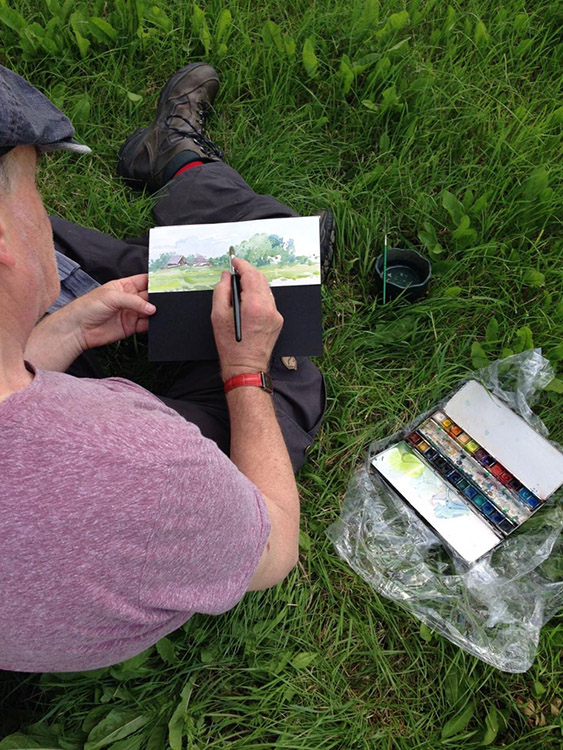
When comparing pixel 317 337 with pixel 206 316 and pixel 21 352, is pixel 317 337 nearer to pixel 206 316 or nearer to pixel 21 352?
pixel 206 316

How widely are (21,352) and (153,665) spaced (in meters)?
1.16

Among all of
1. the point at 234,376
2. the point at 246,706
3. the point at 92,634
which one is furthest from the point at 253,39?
the point at 246,706

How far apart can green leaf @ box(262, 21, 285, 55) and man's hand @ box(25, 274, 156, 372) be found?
1214 millimetres

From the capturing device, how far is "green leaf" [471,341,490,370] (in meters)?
1.97

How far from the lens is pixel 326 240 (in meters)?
2.05

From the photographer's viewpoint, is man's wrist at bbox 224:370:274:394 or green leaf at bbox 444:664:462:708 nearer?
man's wrist at bbox 224:370:274:394

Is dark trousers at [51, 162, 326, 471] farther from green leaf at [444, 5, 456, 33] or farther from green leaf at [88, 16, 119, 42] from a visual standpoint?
green leaf at [444, 5, 456, 33]

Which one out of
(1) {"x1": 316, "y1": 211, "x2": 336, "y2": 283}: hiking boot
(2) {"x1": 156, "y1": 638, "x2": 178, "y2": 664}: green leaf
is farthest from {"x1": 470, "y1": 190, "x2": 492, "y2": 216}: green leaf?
(2) {"x1": 156, "y1": 638, "x2": 178, "y2": 664}: green leaf

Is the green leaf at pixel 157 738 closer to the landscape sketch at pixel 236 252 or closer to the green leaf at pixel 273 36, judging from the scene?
the landscape sketch at pixel 236 252

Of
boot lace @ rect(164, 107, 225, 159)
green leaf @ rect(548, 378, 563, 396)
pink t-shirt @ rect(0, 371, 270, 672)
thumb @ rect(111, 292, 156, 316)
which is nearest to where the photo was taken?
pink t-shirt @ rect(0, 371, 270, 672)

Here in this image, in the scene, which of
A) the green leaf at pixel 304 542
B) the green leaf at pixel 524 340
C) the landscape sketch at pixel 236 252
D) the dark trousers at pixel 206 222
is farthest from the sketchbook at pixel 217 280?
the green leaf at pixel 524 340

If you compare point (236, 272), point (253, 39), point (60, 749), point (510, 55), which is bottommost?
point (60, 749)

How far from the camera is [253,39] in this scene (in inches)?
91.1

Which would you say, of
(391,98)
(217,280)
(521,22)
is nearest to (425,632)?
(217,280)
